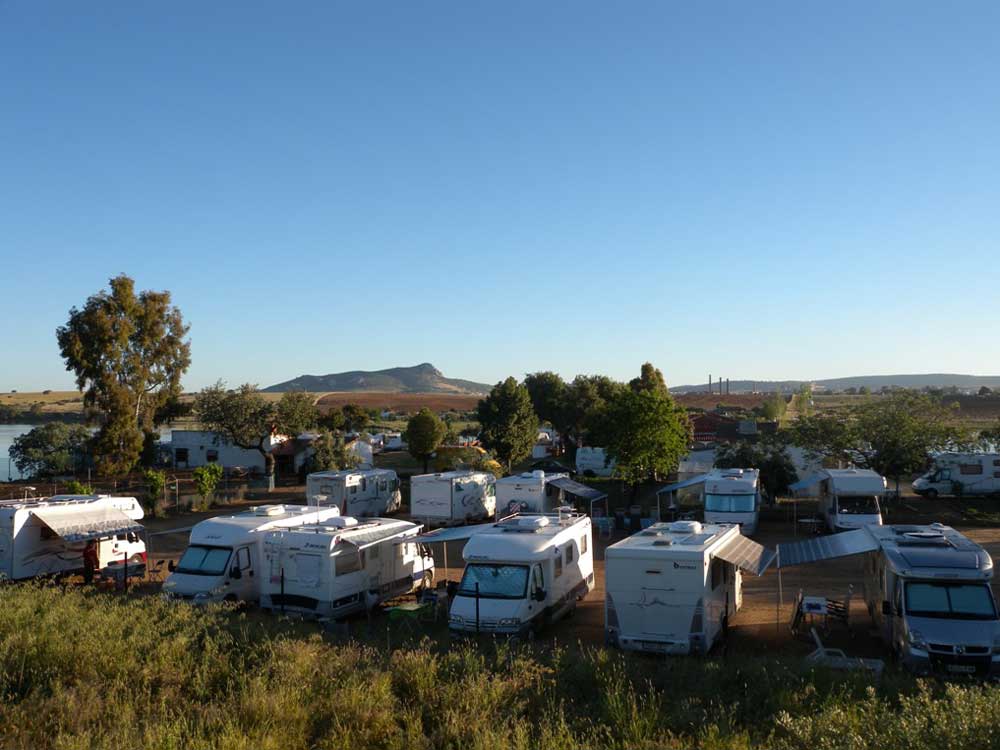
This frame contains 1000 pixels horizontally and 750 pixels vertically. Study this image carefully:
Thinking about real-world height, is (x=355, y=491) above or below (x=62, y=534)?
below

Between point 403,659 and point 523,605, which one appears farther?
point 523,605

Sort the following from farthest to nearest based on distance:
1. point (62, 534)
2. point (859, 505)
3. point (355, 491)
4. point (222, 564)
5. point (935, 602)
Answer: point (355, 491) < point (859, 505) < point (62, 534) < point (222, 564) < point (935, 602)

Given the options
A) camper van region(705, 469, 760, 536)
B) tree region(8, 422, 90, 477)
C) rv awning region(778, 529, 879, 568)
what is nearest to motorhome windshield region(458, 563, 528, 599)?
rv awning region(778, 529, 879, 568)

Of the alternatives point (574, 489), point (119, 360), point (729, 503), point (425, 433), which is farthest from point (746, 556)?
point (119, 360)

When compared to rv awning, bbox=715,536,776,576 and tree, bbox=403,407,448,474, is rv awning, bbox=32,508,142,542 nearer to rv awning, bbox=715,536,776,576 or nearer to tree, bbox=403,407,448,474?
rv awning, bbox=715,536,776,576

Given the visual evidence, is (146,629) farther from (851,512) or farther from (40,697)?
(851,512)

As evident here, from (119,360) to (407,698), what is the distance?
32908 mm

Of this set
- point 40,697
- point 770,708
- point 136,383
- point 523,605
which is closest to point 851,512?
point 523,605

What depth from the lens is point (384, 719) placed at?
7422 millimetres

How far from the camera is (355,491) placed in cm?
2653

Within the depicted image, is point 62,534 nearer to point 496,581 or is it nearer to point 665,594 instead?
point 496,581

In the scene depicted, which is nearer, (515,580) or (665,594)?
(665,594)

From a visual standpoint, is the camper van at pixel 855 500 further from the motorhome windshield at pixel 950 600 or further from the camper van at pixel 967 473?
the motorhome windshield at pixel 950 600

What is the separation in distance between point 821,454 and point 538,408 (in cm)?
2665
